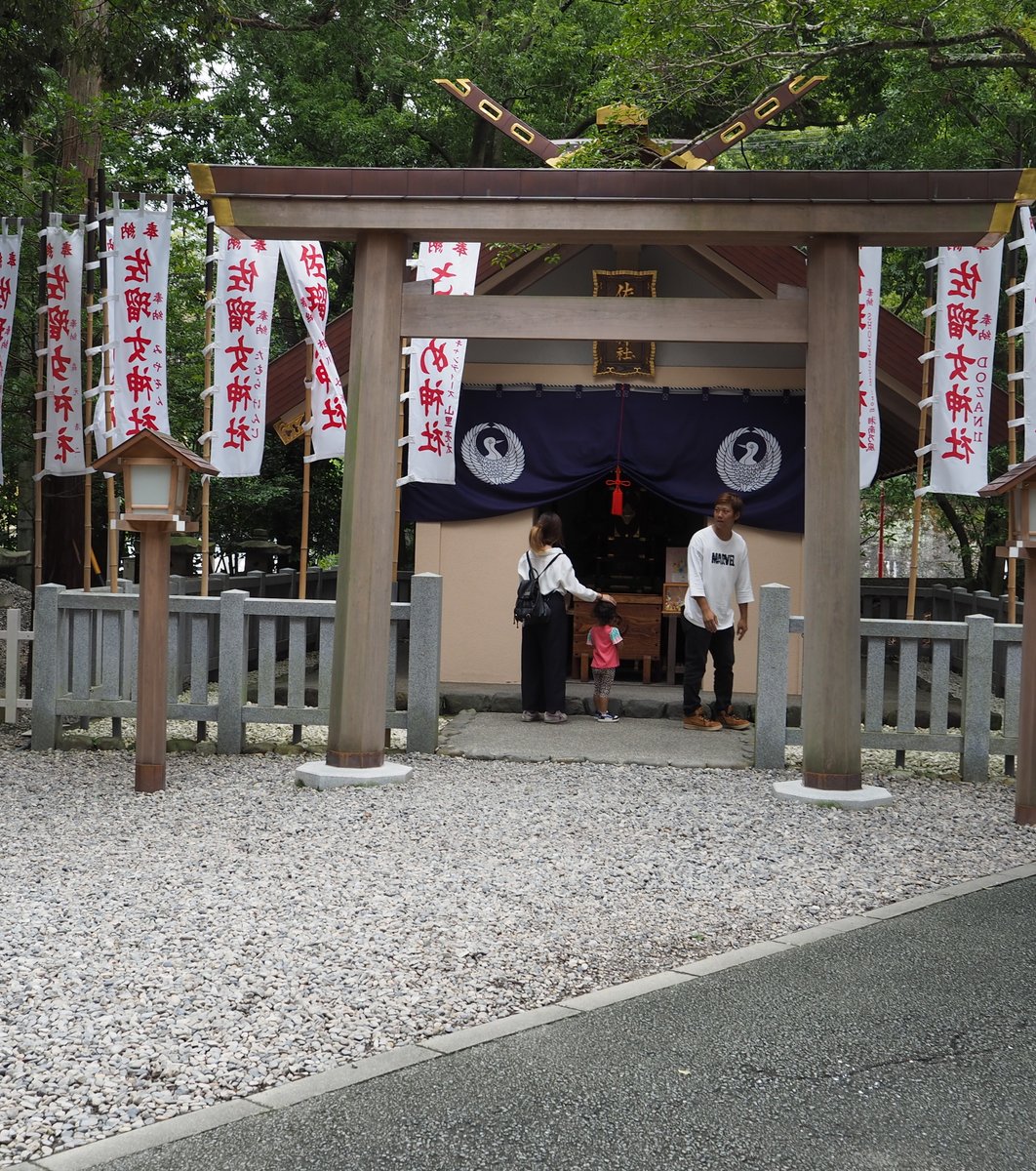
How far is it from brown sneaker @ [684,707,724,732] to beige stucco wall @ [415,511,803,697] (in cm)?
160

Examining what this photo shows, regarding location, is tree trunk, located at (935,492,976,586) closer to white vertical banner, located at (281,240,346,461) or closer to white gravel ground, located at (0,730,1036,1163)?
white vertical banner, located at (281,240,346,461)

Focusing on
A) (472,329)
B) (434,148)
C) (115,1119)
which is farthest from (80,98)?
(115,1119)

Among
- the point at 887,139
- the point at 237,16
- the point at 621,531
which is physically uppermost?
the point at 237,16

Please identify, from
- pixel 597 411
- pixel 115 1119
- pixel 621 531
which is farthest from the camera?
pixel 621 531

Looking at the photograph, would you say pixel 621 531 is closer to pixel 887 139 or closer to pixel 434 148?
pixel 887 139

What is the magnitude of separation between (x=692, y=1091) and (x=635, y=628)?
8287mm

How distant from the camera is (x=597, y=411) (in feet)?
35.7

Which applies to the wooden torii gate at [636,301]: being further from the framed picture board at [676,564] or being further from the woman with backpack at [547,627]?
the framed picture board at [676,564]

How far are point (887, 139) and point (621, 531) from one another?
553 centimetres

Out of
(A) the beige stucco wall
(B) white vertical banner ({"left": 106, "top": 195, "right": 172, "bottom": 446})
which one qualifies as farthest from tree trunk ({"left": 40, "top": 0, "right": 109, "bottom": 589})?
(A) the beige stucco wall

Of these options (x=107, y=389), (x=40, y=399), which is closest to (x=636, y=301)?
(x=107, y=389)

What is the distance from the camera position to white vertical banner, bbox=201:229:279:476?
31.8ft

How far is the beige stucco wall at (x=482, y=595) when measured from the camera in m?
11.0

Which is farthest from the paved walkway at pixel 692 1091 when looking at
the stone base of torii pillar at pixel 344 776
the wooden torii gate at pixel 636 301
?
Result: the stone base of torii pillar at pixel 344 776
